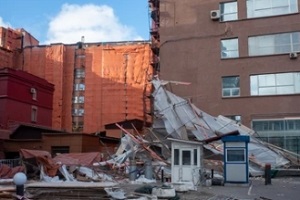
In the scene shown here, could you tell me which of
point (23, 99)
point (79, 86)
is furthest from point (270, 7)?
point (79, 86)

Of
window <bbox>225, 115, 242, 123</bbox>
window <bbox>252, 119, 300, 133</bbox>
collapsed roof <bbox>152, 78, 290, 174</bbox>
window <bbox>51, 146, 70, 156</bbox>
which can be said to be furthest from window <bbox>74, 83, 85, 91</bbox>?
window <bbox>252, 119, 300, 133</bbox>

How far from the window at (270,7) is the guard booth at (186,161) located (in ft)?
59.4

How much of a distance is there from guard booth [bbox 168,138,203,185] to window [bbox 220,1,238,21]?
59.6ft

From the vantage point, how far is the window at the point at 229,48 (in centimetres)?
3484

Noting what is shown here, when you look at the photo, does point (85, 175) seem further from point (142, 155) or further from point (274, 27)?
point (274, 27)

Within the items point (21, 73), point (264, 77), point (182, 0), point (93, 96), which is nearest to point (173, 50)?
point (182, 0)

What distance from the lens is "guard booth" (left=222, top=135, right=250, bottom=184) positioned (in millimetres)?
20156

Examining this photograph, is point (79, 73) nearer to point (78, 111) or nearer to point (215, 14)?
point (78, 111)

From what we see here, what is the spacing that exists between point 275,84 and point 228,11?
24.4 feet

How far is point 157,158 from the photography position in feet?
86.9

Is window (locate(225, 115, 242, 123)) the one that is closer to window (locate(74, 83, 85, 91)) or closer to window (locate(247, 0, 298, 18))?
window (locate(247, 0, 298, 18))

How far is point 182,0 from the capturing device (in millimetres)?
37500

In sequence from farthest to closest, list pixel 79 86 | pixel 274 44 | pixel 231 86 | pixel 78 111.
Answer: pixel 79 86, pixel 78 111, pixel 231 86, pixel 274 44

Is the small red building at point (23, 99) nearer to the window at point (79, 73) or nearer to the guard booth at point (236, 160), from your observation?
the window at point (79, 73)
